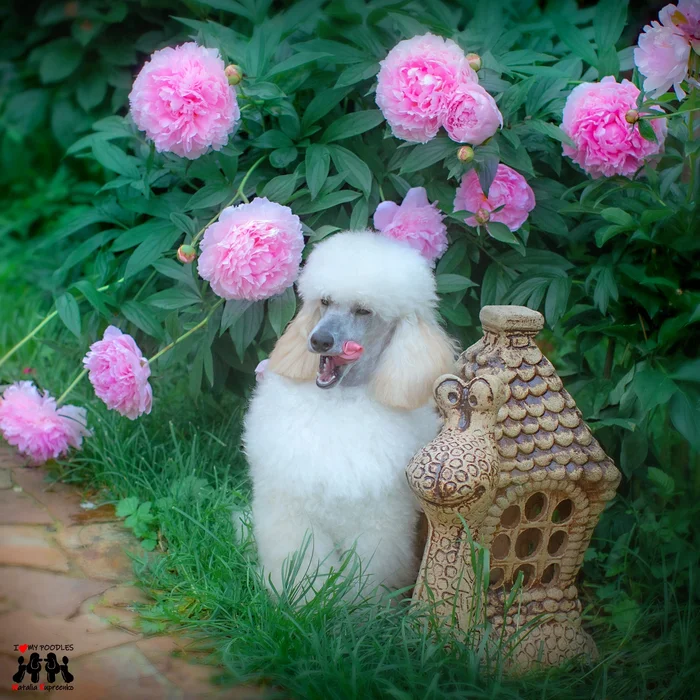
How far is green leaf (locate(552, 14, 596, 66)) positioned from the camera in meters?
2.02

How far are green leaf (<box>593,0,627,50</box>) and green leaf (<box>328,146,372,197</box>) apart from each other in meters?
0.66

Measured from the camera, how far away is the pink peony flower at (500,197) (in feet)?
6.18

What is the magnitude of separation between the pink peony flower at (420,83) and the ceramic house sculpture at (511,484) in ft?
1.48

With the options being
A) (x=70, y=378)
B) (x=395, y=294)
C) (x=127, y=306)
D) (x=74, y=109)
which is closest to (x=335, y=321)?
(x=395, y=294)

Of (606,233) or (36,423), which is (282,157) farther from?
(36,423)

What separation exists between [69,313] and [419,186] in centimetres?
97

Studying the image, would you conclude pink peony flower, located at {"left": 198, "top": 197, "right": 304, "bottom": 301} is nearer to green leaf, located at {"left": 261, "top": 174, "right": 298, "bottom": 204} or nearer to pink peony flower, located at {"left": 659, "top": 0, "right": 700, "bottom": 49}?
green leaf, located at {"left": 261, "top": 174, "right": 298, "bottom": 204}

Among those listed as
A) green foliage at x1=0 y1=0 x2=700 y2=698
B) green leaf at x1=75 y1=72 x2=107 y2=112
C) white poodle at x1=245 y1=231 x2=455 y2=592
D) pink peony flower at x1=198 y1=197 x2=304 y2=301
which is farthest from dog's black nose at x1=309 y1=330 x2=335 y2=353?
green leaf at x1=75 y1=72 x2=107 y2=112

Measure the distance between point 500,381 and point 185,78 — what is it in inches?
38.3

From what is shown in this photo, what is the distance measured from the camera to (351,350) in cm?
165

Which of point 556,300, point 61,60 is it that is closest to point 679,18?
point 556,300

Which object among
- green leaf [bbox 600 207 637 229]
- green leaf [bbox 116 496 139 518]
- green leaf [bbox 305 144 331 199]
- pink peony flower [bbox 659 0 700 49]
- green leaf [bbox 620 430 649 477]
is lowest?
green leaf [bbox 116 496 139 518]

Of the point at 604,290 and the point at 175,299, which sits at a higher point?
the point at 604,290

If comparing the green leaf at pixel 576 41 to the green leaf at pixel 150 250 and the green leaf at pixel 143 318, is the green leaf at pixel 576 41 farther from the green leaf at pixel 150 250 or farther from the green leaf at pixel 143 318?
the green leaf at pixel 143 318
